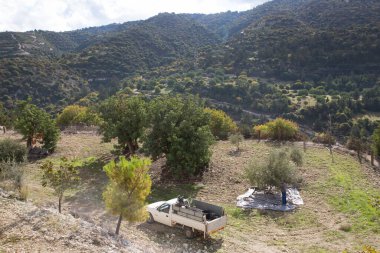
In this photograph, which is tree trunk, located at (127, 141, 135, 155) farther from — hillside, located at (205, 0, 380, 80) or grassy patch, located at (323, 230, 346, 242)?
hillside, located at (205, 0, 380, 80)

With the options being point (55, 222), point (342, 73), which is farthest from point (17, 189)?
point (342, 73)

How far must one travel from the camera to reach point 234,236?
644 inches

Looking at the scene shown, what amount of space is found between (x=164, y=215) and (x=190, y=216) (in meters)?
1.64

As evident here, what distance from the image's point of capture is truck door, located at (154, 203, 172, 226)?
54.2 ft

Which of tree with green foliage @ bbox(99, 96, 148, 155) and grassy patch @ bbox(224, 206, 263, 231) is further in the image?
tree with green foliage @ bbox(99, 96, 148, 155)

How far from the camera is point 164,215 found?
16656mm

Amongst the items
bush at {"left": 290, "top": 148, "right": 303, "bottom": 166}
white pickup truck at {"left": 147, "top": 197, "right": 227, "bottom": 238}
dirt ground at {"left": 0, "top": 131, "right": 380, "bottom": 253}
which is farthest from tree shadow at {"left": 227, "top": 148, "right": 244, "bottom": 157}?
white pickup truck at {"left": 147, "top": 197, "right": 227, "bottom": 238}

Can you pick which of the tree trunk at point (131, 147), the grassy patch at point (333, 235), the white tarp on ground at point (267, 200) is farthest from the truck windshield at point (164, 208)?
the tree trunk at point (131, 147)

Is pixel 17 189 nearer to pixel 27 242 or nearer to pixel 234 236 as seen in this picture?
pixel 27 242

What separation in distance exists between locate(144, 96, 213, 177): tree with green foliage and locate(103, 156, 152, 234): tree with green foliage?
9928 mm

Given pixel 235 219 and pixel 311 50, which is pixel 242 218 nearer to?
pixel 235 219

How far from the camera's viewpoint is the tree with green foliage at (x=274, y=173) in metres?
21.0

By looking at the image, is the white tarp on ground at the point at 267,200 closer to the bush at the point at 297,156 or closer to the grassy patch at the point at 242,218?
the grassy patch at the point at 242,218

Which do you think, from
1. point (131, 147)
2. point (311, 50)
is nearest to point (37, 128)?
point (131, 147)
